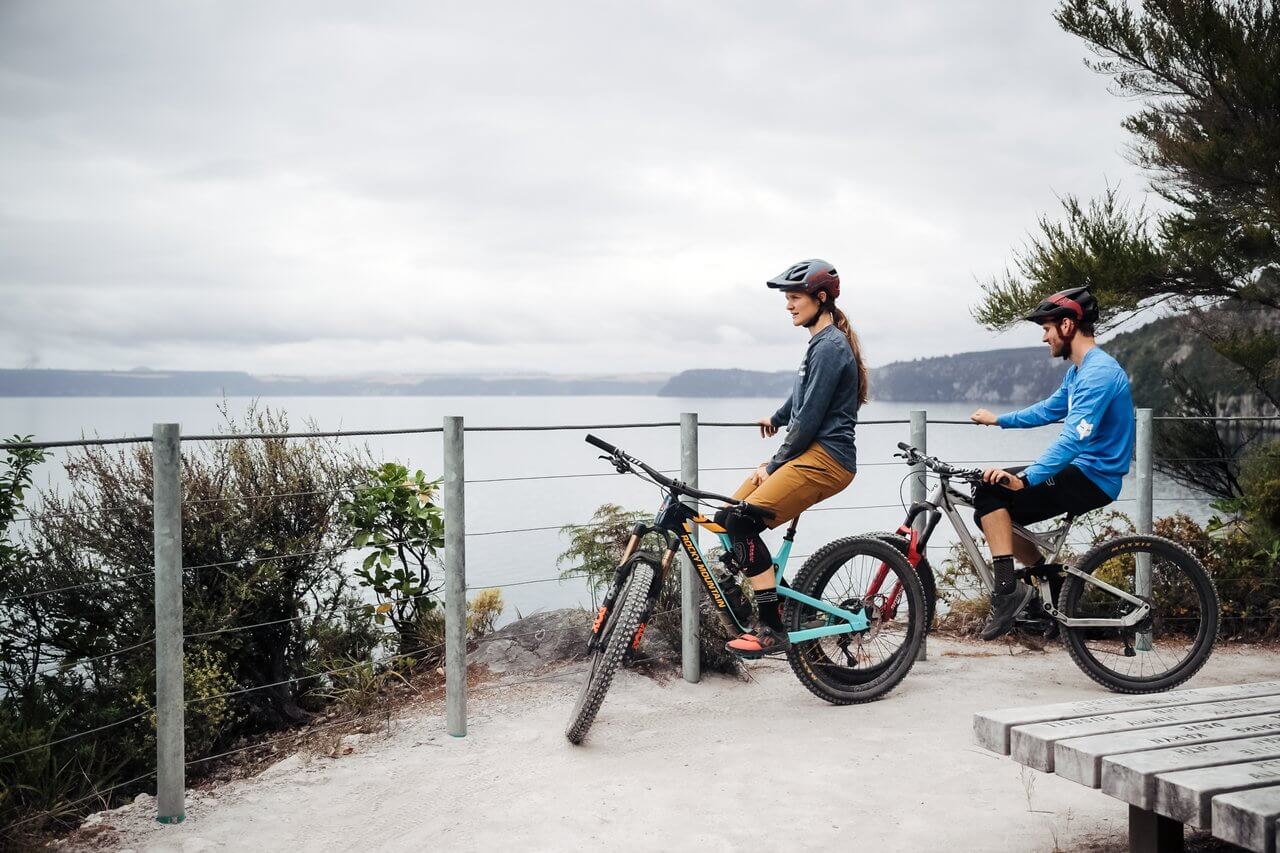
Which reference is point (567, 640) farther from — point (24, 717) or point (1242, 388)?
point (1242, 388)

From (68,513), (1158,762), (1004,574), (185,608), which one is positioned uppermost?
(68,513)

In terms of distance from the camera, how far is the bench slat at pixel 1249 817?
2197mm

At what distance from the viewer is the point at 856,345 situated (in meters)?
4.79

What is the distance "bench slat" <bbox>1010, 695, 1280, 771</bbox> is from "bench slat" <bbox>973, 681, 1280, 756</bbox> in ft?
0.09

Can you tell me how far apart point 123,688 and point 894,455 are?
4.14 meters

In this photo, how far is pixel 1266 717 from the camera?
2.88 m

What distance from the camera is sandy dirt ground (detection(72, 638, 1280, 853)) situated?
3.50 meters

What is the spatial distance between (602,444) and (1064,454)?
219cm

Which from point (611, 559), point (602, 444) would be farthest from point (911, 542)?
point (611, 559)

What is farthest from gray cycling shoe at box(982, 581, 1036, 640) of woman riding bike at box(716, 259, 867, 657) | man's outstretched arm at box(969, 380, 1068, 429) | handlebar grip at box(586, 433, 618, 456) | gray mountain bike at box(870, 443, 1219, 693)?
handlebar grip at box(586, 433, 618, 456)

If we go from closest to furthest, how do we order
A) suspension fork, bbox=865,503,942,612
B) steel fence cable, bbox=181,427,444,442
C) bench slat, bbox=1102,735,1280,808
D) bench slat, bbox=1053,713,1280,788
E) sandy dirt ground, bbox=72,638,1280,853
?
bench slat, bbox=1102,735,1280,808
bench slat, bbox=1053,713,1280,788
sandy dirt ground, bbox=72,638,1280,853
steel fence cable, bbox=181,427,444,442
suspension fork, bbox=865,503,942,612

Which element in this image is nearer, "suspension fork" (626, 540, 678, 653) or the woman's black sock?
"suspension fork" (626, 540, 678, 653)

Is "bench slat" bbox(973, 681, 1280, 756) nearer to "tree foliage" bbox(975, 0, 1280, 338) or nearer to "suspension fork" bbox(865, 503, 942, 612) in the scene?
"suspension fork" bbox(865, 503, 942, 612)

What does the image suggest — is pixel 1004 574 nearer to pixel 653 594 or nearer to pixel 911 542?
Result: pixel 911 542
